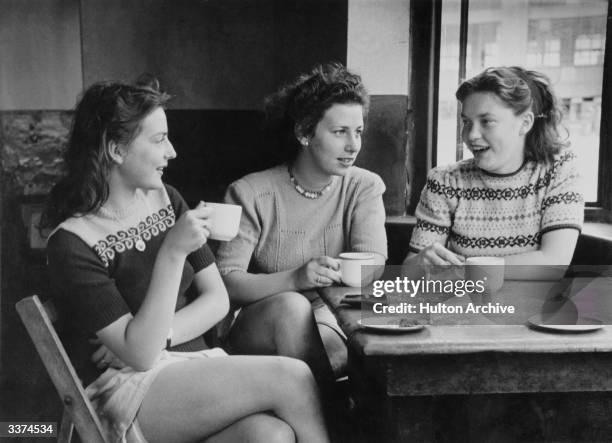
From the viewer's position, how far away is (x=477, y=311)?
1275 millimetres

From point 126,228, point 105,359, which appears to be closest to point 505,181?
point 126,228

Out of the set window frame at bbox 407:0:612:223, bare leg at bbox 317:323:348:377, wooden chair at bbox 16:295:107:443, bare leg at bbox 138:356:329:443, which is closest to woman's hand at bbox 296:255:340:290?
bare leg at bbox 317:323:348:377

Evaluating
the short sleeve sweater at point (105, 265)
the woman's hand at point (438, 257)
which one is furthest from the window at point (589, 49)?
the short sleeve sweater at point (105, 265)

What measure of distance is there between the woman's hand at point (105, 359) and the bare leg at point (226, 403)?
0.12 meters

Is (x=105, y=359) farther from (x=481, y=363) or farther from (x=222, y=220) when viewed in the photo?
(x=481, y=363)

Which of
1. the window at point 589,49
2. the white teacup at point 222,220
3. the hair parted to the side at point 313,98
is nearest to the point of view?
the white teacup at point 222,220

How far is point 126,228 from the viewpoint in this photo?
140cm

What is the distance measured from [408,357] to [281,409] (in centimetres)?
29

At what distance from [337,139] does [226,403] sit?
90cm

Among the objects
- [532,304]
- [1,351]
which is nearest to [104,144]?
[532,304]

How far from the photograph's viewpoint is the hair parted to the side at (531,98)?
6.00 feet

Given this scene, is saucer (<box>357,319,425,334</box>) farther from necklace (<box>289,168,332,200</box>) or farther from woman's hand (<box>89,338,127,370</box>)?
necklace (<box>289,168,332,200</box>)

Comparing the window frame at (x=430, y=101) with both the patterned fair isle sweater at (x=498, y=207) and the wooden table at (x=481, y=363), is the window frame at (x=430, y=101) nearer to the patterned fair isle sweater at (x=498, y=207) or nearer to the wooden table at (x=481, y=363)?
the patterned fair isle sweater at (x=498, y=207)

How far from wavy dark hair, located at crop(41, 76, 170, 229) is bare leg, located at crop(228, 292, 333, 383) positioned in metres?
0.51
